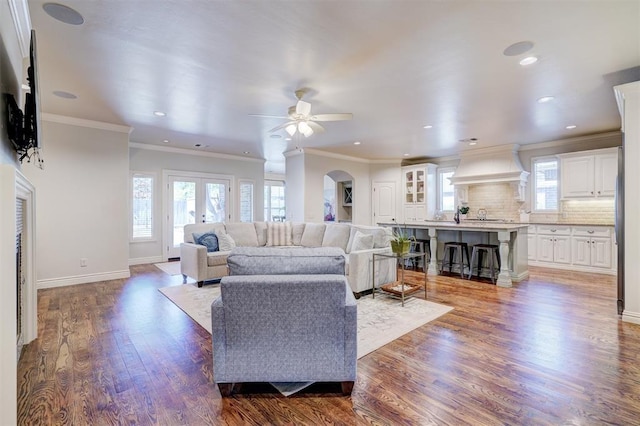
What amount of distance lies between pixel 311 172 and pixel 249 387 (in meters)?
5.70

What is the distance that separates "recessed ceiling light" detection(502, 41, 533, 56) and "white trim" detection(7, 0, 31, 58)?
12.0ft

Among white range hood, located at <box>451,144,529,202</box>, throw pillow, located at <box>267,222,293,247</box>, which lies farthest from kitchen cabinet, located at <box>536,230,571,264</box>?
throw pillow, located at <box>267,222,293,247</box>

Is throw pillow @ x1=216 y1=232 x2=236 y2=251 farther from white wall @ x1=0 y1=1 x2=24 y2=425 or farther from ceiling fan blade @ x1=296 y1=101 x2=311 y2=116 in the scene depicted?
white wall @ x1=0 y1=1 x2=24 y2=425

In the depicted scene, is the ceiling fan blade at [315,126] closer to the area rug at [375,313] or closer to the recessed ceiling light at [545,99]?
the area rug at [375,313]

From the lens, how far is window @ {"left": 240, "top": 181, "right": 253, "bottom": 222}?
8.41 meters

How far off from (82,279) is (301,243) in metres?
3.63

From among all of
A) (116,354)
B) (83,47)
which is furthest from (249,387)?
(83,47)

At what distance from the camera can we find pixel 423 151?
7.62 metres

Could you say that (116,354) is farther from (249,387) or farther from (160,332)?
(249,387)

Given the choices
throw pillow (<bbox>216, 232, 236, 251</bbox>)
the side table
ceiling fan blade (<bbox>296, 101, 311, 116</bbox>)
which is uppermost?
ceiling fan blade (<bbox>296, 101, 311, 116</bbox>)

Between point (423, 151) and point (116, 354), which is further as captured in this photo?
point (423, 151)

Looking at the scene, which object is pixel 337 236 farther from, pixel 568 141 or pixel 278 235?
pixel 568 141

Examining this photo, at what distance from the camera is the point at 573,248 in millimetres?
5918

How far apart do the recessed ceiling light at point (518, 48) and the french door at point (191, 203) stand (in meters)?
6.69
